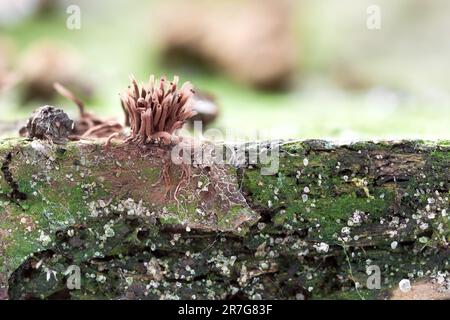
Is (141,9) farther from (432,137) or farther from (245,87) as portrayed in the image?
(432,137)

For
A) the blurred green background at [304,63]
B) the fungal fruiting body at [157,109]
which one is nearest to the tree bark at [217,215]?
the fungal fruiting body at [157,109]

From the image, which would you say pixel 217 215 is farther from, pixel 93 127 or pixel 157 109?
pixel 93 127

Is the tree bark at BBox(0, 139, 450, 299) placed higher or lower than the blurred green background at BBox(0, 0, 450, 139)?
lower

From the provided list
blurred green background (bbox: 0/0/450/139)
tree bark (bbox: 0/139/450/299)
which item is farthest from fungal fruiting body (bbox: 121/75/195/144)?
blurred green background (bbox: 0/0/450/139)

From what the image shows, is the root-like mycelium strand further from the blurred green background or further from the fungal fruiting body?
the blurred green background

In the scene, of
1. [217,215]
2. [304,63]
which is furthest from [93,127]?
[304,63]

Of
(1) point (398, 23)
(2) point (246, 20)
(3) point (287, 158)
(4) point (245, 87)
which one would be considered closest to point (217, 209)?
(3) point (287, 158)
